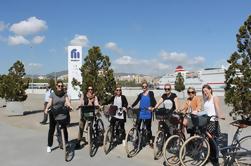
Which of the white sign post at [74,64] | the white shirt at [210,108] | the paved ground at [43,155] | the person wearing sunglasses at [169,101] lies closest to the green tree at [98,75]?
the paved ground at [43,155]

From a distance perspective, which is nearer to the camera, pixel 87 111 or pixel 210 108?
pixel 210 108

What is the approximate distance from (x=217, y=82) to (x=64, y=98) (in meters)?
65.6

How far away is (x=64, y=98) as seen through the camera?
869 cm

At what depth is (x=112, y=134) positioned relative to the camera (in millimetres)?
9062

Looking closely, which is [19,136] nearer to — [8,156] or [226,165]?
[8,156]

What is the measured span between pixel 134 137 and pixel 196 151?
1875 millimetres

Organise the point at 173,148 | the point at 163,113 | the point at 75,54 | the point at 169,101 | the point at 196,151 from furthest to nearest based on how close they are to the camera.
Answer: the point at 75,54 < the point at 169,101 < the point at 163,113 < the point at 173,148 < the point at 196,151

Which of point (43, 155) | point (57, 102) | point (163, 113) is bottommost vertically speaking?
point (43, 155)

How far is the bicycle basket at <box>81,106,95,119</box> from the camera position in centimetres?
872

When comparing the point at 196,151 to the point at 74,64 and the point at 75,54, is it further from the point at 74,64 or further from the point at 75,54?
the point at 75,54

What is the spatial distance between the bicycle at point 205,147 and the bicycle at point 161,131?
3.42 feet

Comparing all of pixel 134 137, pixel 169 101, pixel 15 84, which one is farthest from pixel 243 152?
pixel 15 84

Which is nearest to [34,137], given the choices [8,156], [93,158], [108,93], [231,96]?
[8,156]

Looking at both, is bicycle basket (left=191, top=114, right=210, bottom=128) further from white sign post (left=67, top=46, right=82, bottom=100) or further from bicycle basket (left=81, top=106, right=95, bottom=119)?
white sign post (left=67, top=46, right=82, bottom=100)
